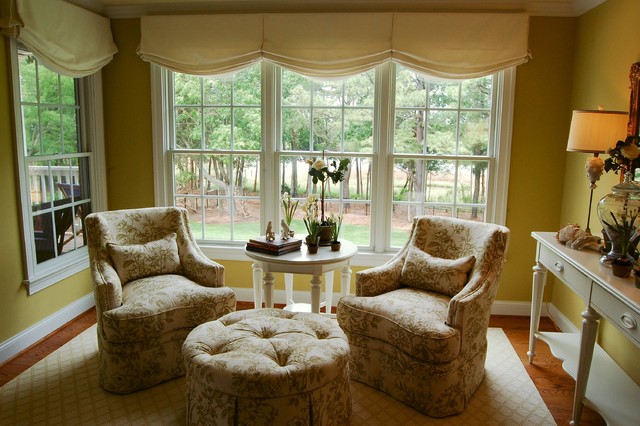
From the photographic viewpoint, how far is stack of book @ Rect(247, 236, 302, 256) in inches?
128

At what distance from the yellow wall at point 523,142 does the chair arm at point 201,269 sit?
0.95m

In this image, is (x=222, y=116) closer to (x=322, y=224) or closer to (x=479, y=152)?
(x=322, y=224)

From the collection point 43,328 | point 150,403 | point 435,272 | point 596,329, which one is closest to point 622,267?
point 596,329

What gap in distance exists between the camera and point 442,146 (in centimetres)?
408

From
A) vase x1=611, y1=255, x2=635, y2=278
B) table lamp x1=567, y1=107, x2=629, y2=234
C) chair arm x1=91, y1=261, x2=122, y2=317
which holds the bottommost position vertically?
chair arm x1=91, y1=261, x2=122, y2=317

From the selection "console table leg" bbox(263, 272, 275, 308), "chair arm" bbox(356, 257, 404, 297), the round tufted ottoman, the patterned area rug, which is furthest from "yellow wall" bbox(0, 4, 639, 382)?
the round tufted ottoman

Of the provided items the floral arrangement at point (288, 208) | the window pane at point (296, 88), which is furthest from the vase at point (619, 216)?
the window pane at point (296, 88)

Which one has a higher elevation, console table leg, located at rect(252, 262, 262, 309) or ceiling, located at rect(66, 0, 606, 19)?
Answer: ceiling, located at rect(66, 0, 606, 19)

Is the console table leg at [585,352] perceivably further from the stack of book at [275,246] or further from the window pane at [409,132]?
the window pane at [409,132]

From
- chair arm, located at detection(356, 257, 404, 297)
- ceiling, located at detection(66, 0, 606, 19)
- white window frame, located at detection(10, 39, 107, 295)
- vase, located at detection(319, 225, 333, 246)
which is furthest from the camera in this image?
ceiling, located at detection(66, 0, 606, 19)

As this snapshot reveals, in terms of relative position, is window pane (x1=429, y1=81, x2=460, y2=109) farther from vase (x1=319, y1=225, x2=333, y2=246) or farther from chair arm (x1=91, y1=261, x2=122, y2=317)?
chair arm (x1=91, y1=261, x2=122, y2=317)

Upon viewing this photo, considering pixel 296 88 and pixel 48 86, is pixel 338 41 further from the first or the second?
pixel 48 86

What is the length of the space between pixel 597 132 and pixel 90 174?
3767 mm

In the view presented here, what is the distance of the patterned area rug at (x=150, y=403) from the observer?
2.63 m
